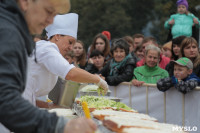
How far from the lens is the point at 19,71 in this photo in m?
1.34

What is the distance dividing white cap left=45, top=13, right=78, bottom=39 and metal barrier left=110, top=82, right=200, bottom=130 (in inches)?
72.2

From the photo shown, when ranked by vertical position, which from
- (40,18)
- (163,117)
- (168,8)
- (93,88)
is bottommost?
(163,117)

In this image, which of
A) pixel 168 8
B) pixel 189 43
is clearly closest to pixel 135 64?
pixel 189 43

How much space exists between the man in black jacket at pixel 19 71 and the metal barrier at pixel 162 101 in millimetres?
3341

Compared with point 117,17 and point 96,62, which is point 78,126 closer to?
point 96,62

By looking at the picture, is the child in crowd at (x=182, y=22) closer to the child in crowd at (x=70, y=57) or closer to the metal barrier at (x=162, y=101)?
the child in crowd at (x=70, y=57)

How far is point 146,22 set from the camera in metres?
42.5

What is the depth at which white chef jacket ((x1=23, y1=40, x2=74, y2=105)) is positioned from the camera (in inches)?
112

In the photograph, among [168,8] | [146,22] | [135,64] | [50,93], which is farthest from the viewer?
[146,22]

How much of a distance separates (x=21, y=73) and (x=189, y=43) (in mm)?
4331

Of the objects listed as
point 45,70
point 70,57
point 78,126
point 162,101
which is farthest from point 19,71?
point 70,57

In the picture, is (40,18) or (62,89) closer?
(40,18)

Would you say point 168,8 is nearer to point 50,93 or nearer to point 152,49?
point 152,49

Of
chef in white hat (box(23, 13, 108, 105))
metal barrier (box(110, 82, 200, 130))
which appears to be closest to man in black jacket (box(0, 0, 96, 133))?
chef in white hat (box(23, 13, 108, 105))
